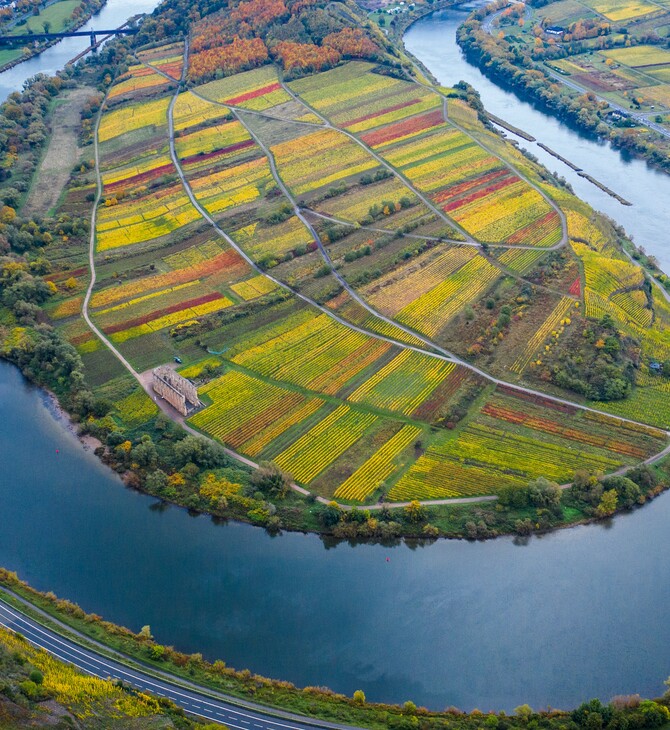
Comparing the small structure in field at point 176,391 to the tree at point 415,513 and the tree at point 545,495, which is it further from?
the tree at point 545,495

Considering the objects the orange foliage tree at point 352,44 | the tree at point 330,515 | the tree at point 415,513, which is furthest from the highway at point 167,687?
the orange foliage tree at point 352,44

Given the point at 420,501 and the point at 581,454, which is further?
the point at 581,454

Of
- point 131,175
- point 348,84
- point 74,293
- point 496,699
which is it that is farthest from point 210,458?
point 348,84

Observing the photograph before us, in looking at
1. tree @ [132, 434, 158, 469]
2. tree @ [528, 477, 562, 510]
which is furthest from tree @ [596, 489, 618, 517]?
tree @ [132, 434, 158, 469]

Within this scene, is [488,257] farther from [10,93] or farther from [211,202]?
[10,93]

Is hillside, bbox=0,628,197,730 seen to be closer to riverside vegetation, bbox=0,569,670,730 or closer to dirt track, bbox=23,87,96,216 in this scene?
riverside vegetation, bbox=0,569,670,730

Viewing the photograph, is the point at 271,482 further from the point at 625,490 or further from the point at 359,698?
the point at 625,490
